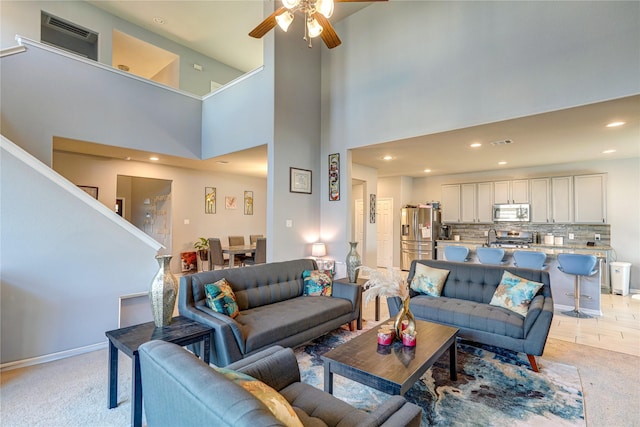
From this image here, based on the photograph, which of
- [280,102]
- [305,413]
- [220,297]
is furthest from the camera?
[280,102]

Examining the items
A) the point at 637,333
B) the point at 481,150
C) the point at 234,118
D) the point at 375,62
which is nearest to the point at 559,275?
the point at 637,333

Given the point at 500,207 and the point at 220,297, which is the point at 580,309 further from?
the point at 220,297

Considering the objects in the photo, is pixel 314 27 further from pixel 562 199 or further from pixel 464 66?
pixel 562 199

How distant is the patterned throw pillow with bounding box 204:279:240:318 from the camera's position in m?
2.63

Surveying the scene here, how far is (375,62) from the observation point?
484 cm

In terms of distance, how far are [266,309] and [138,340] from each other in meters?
1.19

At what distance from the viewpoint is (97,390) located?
236 cm

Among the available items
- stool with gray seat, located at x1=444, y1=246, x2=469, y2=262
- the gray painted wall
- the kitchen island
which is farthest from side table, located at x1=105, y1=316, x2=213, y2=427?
the kitchen island

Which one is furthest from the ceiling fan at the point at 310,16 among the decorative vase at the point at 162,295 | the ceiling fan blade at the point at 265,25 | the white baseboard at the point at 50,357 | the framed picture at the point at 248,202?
the framed picture at the point at 248,202

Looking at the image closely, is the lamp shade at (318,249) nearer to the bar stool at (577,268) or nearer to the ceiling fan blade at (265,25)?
the ceiling fan blade at (265,25)

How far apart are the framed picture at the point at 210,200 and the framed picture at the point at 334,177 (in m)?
3.79

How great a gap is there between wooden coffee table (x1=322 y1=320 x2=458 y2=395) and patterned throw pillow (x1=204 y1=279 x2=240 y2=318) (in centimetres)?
107

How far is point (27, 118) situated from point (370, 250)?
608cm

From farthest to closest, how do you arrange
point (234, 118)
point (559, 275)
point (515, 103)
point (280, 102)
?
point (234, 118), point (280, 102), point (559, 275), point (515, 103)
